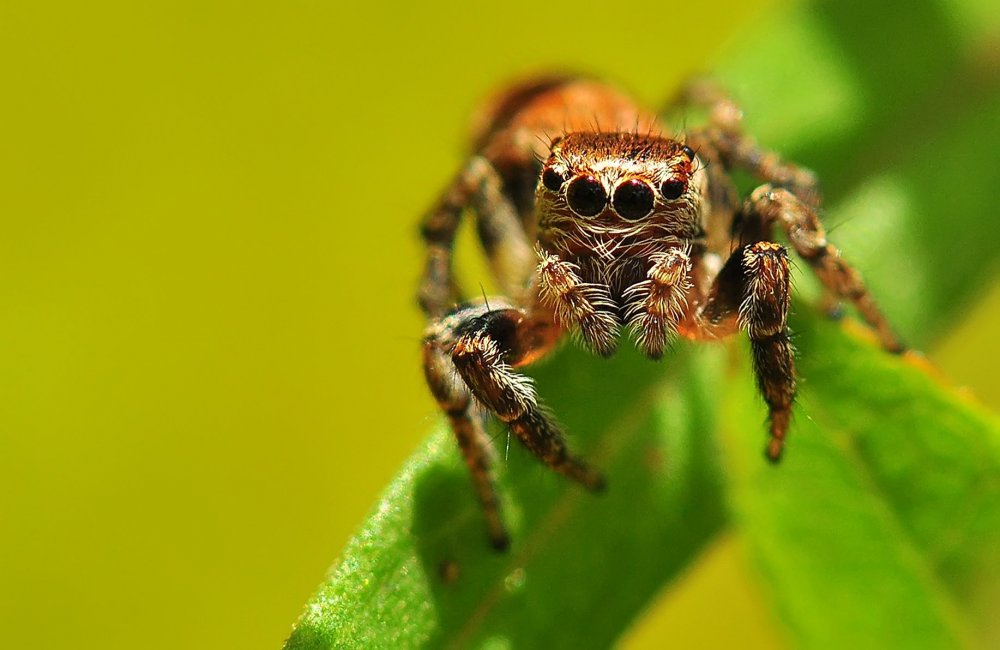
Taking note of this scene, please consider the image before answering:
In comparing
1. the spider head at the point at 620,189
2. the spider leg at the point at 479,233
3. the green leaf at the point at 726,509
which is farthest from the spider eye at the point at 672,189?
the spider leg at the point at 479,233

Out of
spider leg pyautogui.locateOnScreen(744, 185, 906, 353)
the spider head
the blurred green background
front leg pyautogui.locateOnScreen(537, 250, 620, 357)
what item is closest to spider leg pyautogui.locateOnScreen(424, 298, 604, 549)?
front leg pyautogui.locateOnScreen(537, 250, 620, 357)

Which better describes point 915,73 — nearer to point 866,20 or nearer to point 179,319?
point 866,20

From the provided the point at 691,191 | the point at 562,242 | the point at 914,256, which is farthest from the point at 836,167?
the point at 562,242

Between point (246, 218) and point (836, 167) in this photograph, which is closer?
point (836, 167)

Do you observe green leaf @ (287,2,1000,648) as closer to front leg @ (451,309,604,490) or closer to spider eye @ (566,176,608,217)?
front leg @ (451,309,604,490)

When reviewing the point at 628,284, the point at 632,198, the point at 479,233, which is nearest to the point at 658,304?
the point at 628,284

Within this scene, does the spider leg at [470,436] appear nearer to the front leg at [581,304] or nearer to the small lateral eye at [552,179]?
the front leg at [581,304]

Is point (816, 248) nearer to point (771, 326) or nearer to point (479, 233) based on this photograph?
point (771, 326)

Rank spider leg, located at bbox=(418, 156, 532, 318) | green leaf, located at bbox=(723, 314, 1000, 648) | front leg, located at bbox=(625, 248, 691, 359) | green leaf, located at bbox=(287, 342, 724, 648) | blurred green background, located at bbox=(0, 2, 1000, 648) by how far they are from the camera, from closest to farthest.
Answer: green leaf, located at bbox=(287, 342, 724, 648), green leaf, located at bbox=(723, 314, 1000, 648), front leg, located at bbox=(625, 248, 691, 359), spider leg, located at bbox=(418, 156, 532, 318), blurred green background, located at bbox=(0, 2, 1000, 648)
